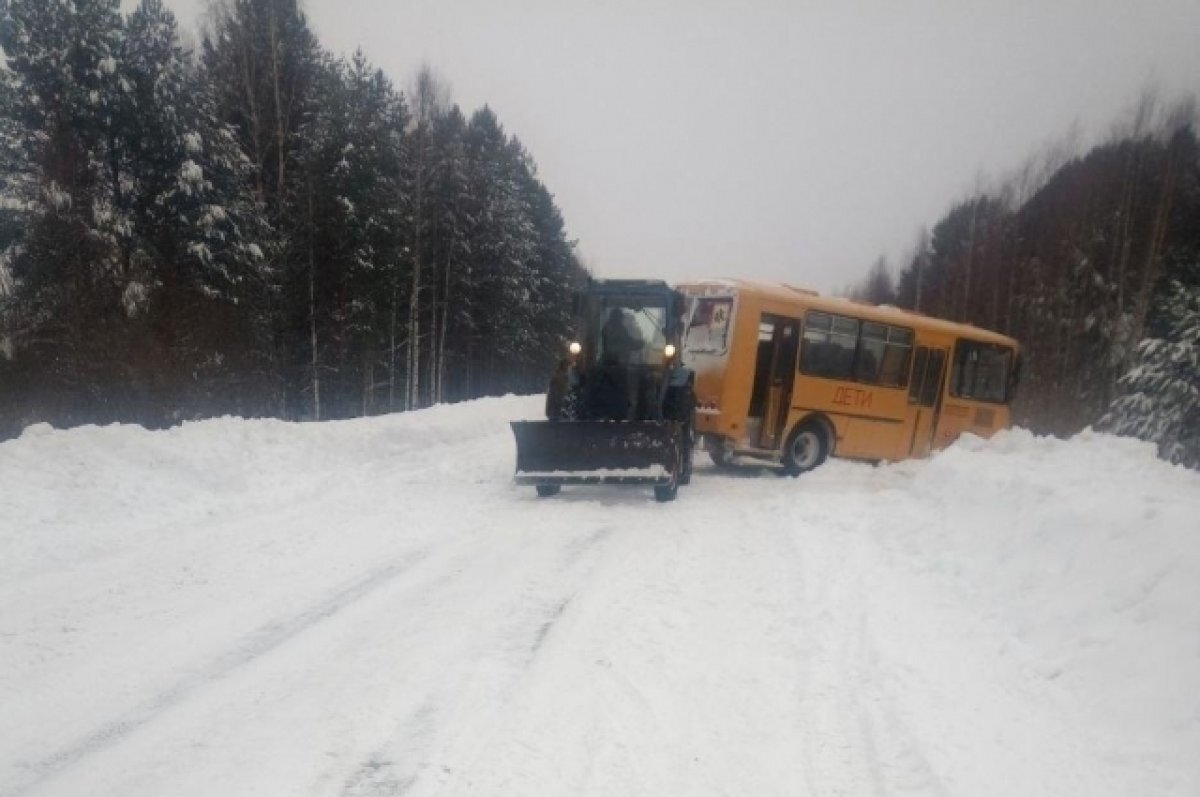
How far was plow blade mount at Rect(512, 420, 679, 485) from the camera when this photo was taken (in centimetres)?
925

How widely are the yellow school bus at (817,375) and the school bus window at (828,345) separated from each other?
2 cm

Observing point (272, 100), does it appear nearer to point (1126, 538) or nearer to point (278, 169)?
point (278, 169)

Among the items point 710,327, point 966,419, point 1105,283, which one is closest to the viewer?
point 710,327

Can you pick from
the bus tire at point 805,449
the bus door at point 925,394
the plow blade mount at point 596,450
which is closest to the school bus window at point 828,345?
the bus tire at point 805,449

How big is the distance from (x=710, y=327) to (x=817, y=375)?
2257 mm

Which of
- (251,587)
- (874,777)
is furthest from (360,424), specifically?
(874,777)

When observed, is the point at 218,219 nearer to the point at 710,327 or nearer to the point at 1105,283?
the point at 710,327

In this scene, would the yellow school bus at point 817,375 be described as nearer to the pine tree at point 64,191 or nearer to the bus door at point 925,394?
the bus door at point 925,394

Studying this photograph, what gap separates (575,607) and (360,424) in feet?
27.7

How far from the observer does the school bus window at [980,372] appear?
14.8 m

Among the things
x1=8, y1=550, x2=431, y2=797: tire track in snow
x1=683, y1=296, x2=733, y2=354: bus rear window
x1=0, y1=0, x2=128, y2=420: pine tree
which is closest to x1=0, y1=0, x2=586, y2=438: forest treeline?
x1=0, y1=0, x2=128, y2=420: pine tree

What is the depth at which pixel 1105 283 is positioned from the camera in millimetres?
31750

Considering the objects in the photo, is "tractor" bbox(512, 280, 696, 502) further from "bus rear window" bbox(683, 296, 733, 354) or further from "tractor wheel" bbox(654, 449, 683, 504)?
"bus rear window" bbox(683, 296, 733, 354)

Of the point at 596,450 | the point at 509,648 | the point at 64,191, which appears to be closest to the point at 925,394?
the point at 596,450
